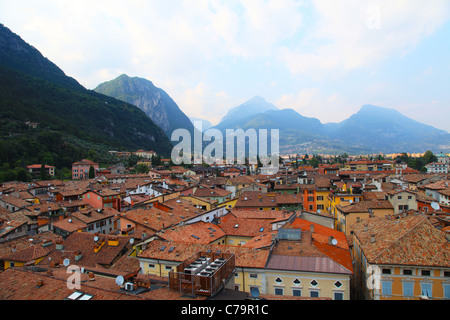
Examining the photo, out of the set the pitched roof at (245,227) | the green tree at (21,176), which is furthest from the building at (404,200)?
the green tree at (21,176)

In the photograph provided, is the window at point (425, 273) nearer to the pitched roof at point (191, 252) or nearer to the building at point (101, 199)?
the pitched roof at point (191, 252)

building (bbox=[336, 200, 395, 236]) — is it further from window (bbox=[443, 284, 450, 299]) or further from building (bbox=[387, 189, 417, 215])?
window (bbox=[443, 284, 450, 299])

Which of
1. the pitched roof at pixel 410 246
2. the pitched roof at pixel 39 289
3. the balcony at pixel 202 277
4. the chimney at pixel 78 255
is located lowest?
the chimney at pixel 78 255

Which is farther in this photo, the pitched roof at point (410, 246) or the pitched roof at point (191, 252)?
the pitched roof at point (191, 252)

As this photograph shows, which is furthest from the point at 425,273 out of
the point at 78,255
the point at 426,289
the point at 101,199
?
the point at 101,199

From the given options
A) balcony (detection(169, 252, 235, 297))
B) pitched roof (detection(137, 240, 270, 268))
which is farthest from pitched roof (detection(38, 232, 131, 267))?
balcony (detection(169, 252, 235, 297))

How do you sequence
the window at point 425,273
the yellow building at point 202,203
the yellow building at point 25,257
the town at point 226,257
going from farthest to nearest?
1. the yellow building at point 202,203
2. the yellow building at point 25,257
3. the window at point 425,273
4. the town at point 226,257
